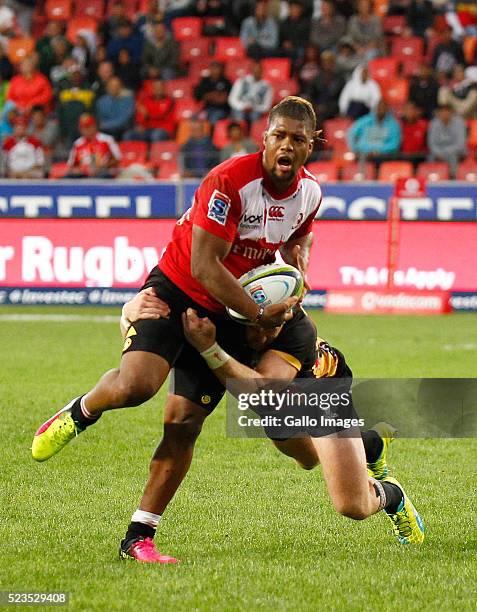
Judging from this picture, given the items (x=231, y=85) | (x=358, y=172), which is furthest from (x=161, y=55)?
(x=358, y=172)

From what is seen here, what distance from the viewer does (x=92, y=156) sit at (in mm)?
19500

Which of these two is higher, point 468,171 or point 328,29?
point 328,29

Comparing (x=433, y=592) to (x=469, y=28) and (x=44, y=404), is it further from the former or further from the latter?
(x=469, y=28)

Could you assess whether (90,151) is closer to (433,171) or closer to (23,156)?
(23,156)

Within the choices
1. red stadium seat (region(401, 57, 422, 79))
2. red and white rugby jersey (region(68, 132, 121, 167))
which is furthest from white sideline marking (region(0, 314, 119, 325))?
red stadium seat (region(401, 57, 422, 79))

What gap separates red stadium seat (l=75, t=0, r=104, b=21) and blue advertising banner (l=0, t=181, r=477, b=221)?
771 centimetres

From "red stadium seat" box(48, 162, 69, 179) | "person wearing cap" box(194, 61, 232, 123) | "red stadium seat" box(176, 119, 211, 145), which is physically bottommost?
"red stadium seat" box(48, 162, 69, 179)

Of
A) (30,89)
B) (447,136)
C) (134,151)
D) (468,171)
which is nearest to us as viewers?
(468,171)

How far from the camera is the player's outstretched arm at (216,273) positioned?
5.59 metres

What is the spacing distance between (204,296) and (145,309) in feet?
0.92

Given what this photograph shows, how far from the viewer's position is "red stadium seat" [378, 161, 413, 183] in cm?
1922

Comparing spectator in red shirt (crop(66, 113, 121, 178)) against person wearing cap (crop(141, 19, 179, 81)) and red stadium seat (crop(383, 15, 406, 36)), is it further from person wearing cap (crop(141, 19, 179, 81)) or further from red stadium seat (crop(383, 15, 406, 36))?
red stadium seat (crop(383, 15, 406, 36))

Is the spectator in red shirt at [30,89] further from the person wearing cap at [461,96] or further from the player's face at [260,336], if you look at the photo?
A: the player's face at [260,336]

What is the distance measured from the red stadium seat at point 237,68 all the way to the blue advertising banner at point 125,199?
17.0 feet
